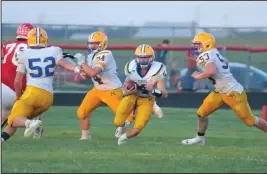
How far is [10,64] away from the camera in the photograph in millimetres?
13906

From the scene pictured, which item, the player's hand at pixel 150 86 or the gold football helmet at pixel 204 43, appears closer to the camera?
the player's hand at pixel 150 86

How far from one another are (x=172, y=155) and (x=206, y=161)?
2.25 ft

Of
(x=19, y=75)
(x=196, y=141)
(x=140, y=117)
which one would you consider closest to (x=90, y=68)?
(x=140, y=117)

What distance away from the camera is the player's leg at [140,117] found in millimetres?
13273

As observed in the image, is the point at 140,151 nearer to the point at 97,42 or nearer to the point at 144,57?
the point at 144,57

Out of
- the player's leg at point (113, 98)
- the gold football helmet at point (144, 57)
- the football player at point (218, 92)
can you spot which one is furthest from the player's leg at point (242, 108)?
the player's leg at point (113, 98)

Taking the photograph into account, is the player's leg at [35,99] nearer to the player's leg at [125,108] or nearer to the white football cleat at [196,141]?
the player's leg at [125,108]

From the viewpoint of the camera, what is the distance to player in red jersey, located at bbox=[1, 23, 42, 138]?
13.6 m

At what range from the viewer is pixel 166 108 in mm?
22328

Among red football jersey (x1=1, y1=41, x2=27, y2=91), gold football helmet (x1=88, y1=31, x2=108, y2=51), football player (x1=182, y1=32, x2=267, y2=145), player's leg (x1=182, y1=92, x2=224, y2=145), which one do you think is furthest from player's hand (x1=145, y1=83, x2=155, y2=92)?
red football jersey (x1=1, y1=41, x2=27, y2=91)

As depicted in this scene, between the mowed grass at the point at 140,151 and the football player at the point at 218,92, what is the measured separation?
338 mm

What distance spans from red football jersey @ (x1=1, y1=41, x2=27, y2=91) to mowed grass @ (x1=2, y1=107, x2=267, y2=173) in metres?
0.83

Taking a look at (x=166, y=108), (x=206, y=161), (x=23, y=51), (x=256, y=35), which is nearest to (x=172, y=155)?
(x=206, y=161)

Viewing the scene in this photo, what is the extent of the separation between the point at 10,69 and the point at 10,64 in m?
0.08
